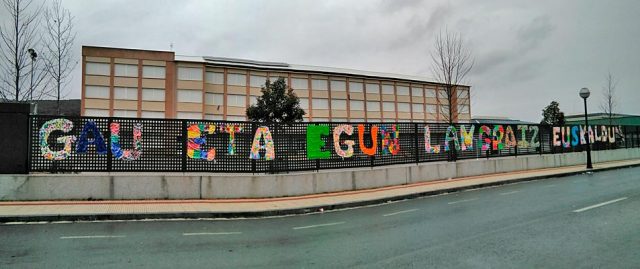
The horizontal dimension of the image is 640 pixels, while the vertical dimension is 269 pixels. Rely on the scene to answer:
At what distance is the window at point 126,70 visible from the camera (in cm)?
6269

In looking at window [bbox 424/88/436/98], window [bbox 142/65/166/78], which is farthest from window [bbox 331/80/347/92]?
window [bbox 142/65/166/78]

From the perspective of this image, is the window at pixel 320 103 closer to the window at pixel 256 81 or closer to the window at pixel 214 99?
the window at pixel 256 81

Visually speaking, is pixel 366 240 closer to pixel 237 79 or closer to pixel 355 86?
pixel 237 79

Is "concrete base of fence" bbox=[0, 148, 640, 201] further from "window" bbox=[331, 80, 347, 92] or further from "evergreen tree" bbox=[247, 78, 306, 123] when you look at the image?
"window" bbox=[331, 80, 347, 92]

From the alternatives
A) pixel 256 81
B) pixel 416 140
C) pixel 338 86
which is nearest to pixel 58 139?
pixel 416 140

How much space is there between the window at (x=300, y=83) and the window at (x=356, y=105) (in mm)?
9726

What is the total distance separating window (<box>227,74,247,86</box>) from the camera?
69.5m

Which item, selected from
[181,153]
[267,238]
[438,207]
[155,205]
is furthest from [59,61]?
[438,207]

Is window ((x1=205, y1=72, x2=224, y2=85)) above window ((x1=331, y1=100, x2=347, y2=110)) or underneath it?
above

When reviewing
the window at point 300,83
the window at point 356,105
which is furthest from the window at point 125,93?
the window at point 356,105

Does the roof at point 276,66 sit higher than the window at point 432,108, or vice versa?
the roof at point 276,66

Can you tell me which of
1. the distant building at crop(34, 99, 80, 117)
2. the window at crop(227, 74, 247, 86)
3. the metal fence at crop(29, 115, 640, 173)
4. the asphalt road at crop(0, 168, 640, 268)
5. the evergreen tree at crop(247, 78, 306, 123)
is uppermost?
the window at crop(227, 74, 247, 86)

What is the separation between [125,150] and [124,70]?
2222 inches

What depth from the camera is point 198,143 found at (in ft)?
43.1
